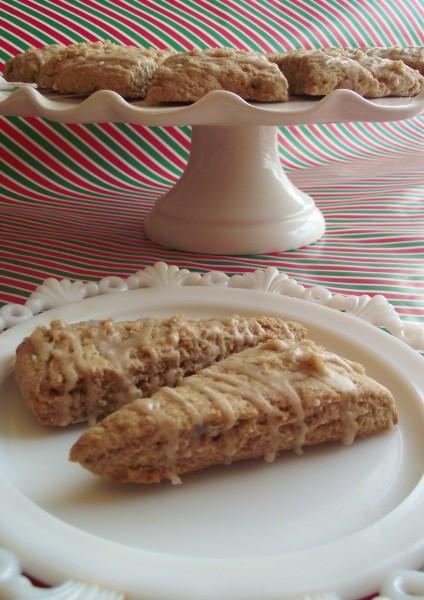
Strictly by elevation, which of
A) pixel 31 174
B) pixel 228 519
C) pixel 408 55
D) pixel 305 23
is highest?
pixel 305 23

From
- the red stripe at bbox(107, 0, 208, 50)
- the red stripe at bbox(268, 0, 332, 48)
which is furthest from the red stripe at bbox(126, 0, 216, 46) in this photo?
the red stripe at bbox(268, 0, 332, 48)

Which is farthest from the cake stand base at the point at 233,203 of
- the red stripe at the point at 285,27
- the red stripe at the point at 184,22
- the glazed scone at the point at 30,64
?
the red stripe at the point at 285,27

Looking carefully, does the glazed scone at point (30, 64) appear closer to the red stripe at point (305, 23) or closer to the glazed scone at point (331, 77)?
the glazed scone at point (331, 77)

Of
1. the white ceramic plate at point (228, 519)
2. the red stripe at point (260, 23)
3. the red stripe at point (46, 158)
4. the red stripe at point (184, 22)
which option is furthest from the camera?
the red stripe at point (260, 23)

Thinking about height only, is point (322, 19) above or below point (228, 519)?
above

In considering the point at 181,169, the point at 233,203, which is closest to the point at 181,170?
the point at 181,169

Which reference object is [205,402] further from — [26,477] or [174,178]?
[174,178]

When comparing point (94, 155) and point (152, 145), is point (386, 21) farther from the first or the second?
point (94, 155)
